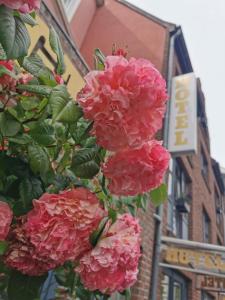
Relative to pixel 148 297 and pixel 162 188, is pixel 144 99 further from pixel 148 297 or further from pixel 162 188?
pixel 148 297

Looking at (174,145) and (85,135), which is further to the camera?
(174,145)

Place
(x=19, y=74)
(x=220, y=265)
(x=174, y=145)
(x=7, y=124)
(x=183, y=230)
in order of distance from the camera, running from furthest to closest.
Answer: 1. (x=183, y=230)
2. (x=174, y=145)
3. (x=220, y=265)
4. (x=19, y=74)
5. (x=7, y=124)

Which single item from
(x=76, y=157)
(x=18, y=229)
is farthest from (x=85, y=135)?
(x=18, y=229)

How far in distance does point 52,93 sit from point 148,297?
5.23 m

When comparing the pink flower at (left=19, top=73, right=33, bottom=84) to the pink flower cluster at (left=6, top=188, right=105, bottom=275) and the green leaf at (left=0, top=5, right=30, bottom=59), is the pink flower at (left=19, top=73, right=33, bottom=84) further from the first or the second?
the pink flower cluster at (left=6, top=188, right=105, bottom=275)

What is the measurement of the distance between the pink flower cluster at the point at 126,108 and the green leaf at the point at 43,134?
0.12 meters

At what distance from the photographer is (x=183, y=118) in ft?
22.6

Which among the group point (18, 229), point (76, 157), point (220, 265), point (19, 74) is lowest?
point (18, 229)

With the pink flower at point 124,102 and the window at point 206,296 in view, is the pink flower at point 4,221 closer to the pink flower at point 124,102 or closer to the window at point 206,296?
the pink flower at point 124,102

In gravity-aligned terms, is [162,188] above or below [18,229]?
above

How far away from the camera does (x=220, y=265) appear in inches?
207

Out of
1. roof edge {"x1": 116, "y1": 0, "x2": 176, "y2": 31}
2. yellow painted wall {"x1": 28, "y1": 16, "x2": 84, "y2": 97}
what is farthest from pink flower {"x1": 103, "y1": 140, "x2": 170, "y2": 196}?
roof edge {"x1": 116, "y1": 0, "x2": 176, "y2": 31}

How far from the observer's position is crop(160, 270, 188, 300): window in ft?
21.3

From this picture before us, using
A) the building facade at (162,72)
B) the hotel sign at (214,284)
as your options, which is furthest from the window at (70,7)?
the hotel sign at (214,284)
